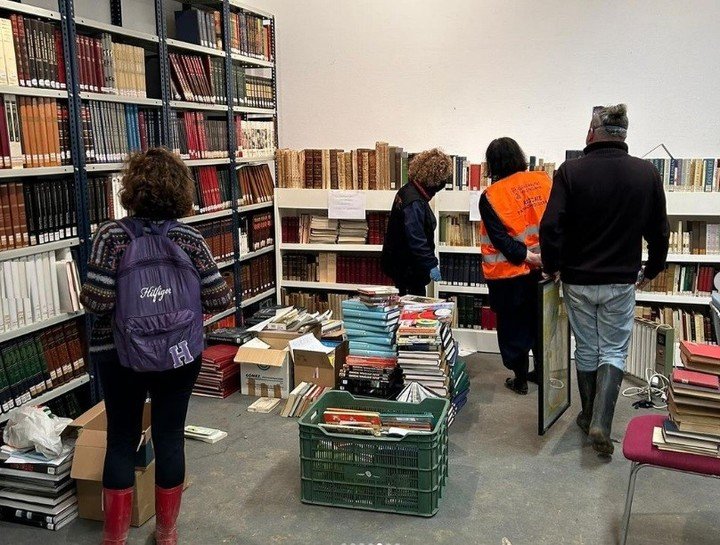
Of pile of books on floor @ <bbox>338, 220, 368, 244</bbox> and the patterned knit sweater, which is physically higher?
the patterned knit sweater

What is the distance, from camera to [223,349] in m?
4.64

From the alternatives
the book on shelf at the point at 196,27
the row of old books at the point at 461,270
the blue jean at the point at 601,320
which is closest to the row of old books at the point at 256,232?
the book on shelf at the point at 196,27

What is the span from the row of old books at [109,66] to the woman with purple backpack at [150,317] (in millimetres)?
A: 1491

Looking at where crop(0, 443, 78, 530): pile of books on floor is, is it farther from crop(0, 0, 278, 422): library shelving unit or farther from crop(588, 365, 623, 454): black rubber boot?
crop(588, 365, 623, 454): black rubber boot

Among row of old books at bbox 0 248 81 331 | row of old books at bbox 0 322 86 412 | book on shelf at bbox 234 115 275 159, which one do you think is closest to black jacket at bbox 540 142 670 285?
row of old books at bbox 0 248 81 331

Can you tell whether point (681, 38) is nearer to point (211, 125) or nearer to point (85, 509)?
point (211, 125)

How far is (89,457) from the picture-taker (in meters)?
2.87

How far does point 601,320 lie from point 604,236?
436 millimetres

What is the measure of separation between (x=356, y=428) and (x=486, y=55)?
3.56 m

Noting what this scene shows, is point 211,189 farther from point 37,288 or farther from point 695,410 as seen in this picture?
point 695,410

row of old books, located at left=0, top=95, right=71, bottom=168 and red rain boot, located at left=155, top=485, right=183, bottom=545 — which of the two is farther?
row of old books, located at left=0, top=95, right=71, bottom=168

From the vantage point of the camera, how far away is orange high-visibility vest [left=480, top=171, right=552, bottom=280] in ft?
13.3

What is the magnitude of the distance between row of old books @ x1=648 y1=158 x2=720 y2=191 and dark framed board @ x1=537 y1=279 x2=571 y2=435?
1.55 meters

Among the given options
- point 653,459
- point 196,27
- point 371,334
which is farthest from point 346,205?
point 653,459
